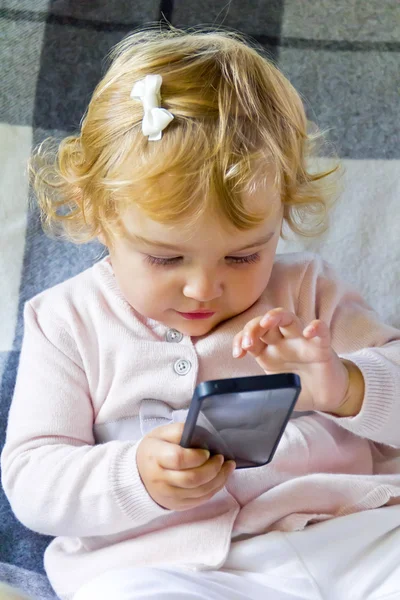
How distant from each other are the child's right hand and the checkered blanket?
41cm

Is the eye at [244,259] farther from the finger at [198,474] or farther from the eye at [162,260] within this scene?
the finger at [198,474]

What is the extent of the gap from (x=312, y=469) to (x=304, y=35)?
72 cm

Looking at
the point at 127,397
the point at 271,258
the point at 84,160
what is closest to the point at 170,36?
the point at 84,160

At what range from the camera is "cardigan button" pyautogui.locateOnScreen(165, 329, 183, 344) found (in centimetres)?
98

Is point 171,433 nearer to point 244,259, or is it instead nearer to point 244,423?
point 244,423

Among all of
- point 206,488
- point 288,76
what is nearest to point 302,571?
point 206,488

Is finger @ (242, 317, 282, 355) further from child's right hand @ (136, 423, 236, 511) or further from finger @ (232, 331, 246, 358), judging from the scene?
child's right hand @ (136, 423, 236, 511)

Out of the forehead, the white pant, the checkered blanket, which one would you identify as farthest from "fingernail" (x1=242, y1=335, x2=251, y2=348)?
the checkered blanket

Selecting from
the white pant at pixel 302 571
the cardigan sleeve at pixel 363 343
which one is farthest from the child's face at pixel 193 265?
the white pant at pixel 302 571

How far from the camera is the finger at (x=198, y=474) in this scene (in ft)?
2.72

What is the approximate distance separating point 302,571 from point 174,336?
0.99ft

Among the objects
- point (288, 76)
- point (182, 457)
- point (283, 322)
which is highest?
point (288, 76)

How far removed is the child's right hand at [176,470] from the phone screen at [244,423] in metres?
0.01

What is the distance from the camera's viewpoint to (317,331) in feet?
2.82
